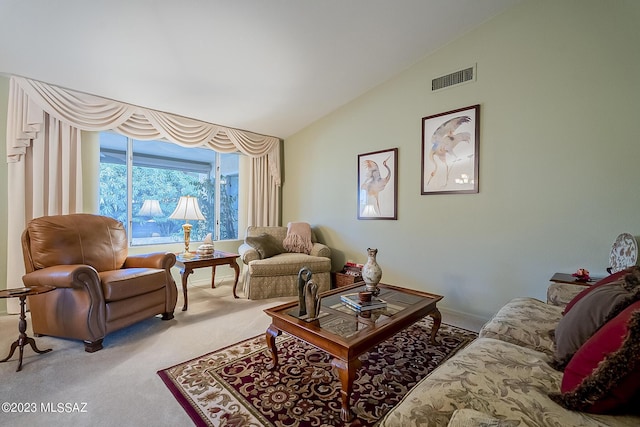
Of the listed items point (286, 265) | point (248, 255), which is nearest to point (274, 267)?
point (286, 265)

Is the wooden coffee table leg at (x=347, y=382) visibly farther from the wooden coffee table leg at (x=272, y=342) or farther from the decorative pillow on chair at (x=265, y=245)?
the decorative pillow on chair at (x=265, y=245)

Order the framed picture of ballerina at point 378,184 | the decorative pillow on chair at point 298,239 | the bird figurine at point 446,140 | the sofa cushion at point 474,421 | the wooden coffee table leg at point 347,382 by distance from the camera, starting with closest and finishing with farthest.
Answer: the sofa cushion at point 474,421 < the wooden coffee table leg at point 347,382 < the bird figurine at point 446,140 < the framed picture of ballerina at point 378,184 < the decorative pillow on chair at point 298,239

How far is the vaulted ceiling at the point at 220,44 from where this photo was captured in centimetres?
229

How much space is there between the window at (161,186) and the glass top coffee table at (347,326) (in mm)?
2724

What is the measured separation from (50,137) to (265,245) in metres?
2.58

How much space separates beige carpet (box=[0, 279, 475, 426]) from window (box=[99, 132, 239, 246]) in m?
1.41

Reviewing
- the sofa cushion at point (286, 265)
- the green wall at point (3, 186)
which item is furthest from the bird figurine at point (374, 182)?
the green wall at point (3, 186)

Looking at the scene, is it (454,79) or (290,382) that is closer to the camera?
(290,382)

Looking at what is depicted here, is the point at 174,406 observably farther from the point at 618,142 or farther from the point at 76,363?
the point at 618,142

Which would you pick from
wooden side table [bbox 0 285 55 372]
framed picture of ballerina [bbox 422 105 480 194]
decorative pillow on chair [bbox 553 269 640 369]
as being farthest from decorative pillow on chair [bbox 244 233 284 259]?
decorative pillow on chair [bbox 553 269 640 369]

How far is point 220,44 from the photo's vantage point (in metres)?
2.68

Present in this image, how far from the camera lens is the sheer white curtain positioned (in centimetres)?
280

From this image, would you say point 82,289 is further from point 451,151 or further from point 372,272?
point 451,151

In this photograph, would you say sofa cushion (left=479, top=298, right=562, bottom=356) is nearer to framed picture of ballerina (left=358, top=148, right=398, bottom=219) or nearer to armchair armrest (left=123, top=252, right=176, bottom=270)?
framed picture of ballerina (left=358, top=148, right=398, bottom=219)
